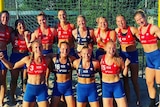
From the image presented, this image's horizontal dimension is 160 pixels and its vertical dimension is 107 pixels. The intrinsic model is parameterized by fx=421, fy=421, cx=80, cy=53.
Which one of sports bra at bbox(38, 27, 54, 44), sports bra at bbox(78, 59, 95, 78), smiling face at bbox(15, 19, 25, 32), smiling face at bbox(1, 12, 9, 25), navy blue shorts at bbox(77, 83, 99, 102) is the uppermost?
smiling face at bbox(1, 12, 9, 25)

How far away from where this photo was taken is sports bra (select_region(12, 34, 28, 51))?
886 centimetres

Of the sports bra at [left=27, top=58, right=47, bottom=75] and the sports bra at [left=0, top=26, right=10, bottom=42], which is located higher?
the sports bra at [left=0, top=26, right=10, bottom=42]

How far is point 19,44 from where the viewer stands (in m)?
8.88

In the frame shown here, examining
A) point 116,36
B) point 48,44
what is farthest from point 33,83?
point 116,36

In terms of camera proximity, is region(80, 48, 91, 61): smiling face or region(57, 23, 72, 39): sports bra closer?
region(80, 48, 91, 61): smiling face

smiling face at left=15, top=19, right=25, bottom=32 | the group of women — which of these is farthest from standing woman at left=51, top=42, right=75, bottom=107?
smiling face at left=15, top=19, right=25, bottom=32

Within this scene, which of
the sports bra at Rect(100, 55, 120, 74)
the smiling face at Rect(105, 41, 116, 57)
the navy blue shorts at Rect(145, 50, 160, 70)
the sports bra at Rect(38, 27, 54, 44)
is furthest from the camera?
the sports bra at Rect(38, 27, 54, 44)

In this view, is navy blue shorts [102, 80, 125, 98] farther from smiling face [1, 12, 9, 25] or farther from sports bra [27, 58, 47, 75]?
smiling face [1, 12, 9, 25]

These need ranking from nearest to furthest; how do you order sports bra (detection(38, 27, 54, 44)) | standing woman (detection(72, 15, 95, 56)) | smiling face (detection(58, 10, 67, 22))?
1. standing woman (detection(72, 15, 95, 56))
2. smiling face (detection(58, 10, 67, 22))
3. sports bra (detection(38, 27, 54, 44))

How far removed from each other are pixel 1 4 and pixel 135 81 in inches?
135

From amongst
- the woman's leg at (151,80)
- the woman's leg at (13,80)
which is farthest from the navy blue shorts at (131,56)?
the woman's leg at (13,80)

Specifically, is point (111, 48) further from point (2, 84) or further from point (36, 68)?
point (2, 84)

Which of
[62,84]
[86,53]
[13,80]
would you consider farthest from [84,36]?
[13,80]

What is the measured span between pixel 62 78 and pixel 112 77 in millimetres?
969
